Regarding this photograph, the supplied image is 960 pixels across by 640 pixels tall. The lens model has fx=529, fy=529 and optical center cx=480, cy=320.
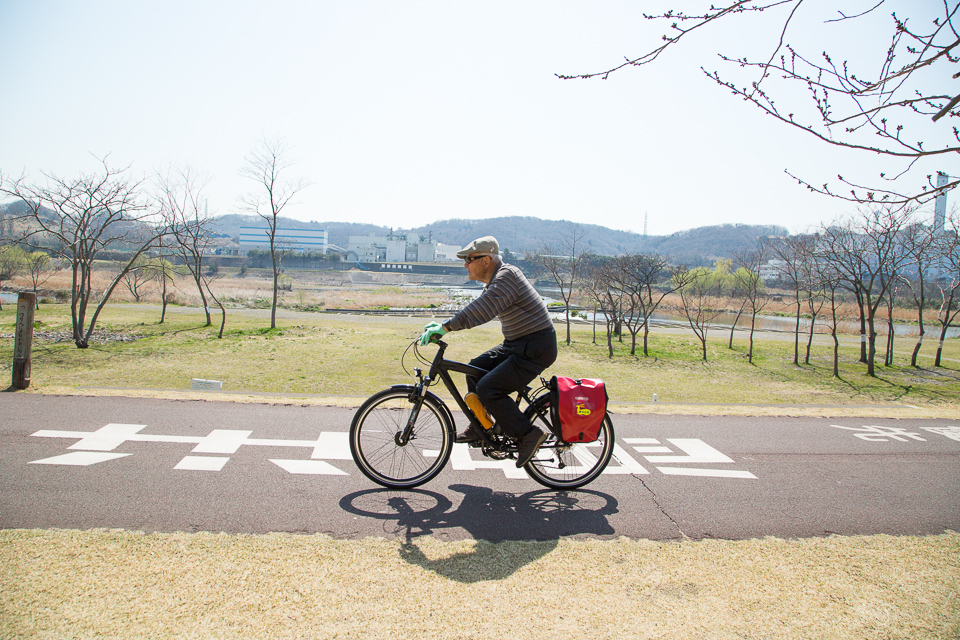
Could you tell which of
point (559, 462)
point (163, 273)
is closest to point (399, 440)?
point (559, 462)

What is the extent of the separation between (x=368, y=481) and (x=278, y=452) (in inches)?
38.8

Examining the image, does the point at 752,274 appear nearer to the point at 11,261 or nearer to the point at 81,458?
the point at 81,458

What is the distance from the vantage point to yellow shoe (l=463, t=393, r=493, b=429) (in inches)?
145

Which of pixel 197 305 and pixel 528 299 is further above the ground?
pixel 528 299

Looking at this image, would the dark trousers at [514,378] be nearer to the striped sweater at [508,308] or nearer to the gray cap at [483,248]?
the striped sweater at [508,308]

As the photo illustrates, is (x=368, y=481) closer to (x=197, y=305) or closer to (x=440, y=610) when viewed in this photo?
(x=440, y=610)

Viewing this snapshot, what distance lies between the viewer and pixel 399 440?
3732 mm

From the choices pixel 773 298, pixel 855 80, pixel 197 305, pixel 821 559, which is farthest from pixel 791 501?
pixel 773 298

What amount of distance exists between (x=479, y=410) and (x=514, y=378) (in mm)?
371

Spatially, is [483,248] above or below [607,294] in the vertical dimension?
above

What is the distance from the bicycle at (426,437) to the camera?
145 inches

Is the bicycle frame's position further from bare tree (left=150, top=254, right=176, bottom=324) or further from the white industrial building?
the white industrial building

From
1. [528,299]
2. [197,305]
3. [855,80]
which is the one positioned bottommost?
[197,305]

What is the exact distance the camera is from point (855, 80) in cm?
251
